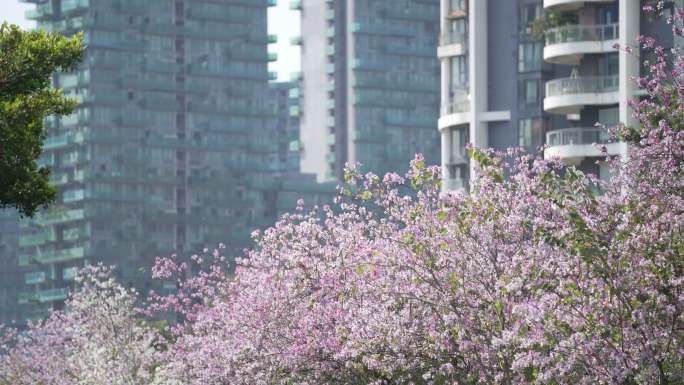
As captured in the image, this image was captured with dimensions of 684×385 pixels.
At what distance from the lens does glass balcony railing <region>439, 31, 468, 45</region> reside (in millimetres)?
121750

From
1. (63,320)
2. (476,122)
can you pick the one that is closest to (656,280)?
(63,320)

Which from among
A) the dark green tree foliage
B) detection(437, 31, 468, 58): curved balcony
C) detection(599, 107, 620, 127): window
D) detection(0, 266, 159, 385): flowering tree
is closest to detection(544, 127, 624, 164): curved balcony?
detection(599, 107, 620, 127): window

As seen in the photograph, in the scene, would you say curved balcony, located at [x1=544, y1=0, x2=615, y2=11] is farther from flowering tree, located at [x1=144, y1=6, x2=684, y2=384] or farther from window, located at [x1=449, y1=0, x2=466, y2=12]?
flowering tree, located at [x1=144, y1=6, x2=684, y2=384]

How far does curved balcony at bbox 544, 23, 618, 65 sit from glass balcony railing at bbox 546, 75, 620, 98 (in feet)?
4.64

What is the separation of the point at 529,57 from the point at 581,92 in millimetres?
13418

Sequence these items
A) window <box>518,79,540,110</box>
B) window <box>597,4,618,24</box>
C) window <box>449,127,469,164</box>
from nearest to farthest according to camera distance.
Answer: window <box>597,4,618,24</box>, window <box>518,79,540,110</box>, window <box>449,127,469,164</box>

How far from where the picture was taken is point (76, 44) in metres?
44.8

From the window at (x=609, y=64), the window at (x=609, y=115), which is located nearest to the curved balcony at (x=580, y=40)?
the window at (x=609, y=64)

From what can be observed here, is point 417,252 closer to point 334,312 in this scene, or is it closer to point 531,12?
point 334,312

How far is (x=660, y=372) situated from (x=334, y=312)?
11.5 m

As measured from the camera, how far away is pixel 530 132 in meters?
116

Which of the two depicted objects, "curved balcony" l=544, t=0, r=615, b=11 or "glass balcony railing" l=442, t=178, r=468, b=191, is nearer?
"curved balcony" l=544, t=0, r=615, b=11

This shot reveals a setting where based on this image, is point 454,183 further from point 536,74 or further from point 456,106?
point 536,74

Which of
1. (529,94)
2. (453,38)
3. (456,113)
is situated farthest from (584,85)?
(453,38)
